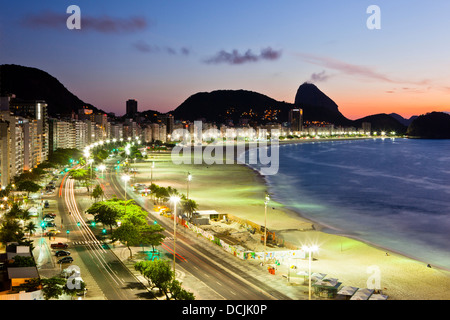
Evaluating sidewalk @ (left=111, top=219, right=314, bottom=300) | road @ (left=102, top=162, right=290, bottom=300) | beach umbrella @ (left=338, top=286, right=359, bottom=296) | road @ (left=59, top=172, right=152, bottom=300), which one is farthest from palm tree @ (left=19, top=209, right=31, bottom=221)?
beach umbrella @ (left=338, top=286, right=359, bottom=296)

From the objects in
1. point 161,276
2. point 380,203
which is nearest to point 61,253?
point 161,276

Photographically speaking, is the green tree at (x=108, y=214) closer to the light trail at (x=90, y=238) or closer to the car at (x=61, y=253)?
the light trail at (x=90, y=238)

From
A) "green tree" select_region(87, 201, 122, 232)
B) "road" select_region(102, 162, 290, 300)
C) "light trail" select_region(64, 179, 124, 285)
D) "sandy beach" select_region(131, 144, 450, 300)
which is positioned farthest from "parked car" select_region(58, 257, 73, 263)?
"sandy beach" select_region(131, 144, 450, 300)

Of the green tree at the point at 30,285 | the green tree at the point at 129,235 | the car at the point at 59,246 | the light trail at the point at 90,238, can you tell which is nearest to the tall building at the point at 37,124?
the light trail at the point at 90,238

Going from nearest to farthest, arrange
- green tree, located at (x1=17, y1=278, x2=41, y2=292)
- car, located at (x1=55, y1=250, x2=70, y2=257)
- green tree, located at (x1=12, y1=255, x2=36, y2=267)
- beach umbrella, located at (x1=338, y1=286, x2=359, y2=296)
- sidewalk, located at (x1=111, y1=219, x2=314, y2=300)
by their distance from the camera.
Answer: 1. green tree, located at (x1=17, y1=278, x2=41, y2=292)
2. sidewalk, located at (x1=111, y1=219, x2=314, y2=300)
3. beach umbrella, located at (x1=338, y1=286, x2=359, y2=296)
4. green tree, located at (x1=12, y1=255, x2=36, y2=267)
5. car, located at (x1=55, y1=250, x2=70, y2=257)

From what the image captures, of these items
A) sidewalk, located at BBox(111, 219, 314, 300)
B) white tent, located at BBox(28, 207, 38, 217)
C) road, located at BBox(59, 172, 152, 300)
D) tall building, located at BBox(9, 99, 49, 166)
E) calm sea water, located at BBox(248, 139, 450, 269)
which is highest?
tall building, located at BBox(9, 99, 49, 166)

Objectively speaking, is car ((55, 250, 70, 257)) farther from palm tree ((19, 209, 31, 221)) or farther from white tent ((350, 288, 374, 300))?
white tent ((350, 288, 374, 300))

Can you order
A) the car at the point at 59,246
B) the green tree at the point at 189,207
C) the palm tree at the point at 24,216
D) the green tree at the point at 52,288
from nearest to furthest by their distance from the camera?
the green tree at the point at 52,288 → the car at the point at 59,246 → the palm tree at the point at 24,216 → the green tree at the point at 189,207

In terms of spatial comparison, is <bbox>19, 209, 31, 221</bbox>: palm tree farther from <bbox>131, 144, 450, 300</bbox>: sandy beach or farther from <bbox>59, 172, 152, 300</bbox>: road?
<bbox>131, 144, 450, 300</bbox>: sandy beach

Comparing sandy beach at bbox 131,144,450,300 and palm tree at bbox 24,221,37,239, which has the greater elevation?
palm tree at bbox 24,221,37,239

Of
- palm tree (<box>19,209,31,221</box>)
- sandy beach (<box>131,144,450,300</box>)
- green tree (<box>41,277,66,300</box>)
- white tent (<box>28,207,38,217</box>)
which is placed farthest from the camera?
white tent (<box>28,207,38,217</box>)

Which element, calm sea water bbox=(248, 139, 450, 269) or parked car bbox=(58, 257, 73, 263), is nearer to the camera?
parked car bbox=(58, 257, 73, 263)

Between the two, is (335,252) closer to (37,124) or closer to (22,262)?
(22,262)
